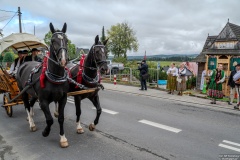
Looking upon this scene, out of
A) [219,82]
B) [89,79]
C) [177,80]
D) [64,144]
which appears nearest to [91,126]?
[64,144]

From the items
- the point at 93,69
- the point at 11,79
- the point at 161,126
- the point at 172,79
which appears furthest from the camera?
the point at 172,79

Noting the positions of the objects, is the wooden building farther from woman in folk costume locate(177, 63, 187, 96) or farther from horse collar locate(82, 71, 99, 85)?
horse collar locate(82, 71, 99, 85)

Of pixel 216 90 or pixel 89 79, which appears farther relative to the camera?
pixel 216 90

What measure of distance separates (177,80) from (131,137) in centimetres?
716

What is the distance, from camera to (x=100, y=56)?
4555mm

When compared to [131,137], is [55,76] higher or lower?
higher

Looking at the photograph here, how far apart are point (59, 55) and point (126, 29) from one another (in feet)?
189

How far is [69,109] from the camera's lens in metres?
7.55

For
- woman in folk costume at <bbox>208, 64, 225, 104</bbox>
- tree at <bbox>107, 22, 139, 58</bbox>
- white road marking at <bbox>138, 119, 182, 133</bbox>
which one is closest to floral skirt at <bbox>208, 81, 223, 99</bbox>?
woman in folk costume at <bbox>208, 64, 225, 104</bbox>

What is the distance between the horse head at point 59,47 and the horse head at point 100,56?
2.69 ft

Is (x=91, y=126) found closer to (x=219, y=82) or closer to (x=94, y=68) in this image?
(x=94, y=68)

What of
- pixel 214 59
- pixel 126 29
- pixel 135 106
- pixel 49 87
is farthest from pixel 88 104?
pixel 126 29

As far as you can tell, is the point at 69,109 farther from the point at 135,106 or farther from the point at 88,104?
the point at 135,106

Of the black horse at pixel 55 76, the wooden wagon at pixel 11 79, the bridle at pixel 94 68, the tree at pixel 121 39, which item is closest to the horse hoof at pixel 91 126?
the black horse at pixel 55 76
